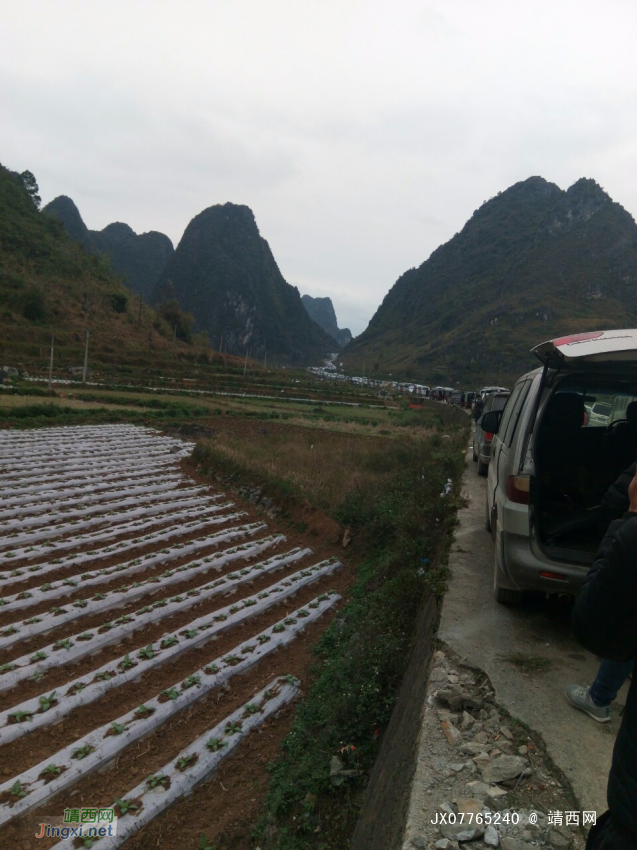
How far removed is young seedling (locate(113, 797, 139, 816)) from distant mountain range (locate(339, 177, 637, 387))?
178 feet

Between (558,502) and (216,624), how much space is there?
379 cm

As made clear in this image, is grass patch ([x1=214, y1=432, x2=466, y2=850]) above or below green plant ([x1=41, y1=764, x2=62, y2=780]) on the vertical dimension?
above

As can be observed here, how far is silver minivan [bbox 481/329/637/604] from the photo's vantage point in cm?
344

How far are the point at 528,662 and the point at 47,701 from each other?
3665mm

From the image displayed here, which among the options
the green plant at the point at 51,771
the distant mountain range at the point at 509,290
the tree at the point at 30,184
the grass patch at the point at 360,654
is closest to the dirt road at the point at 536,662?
the grass patch at the point at 360,654

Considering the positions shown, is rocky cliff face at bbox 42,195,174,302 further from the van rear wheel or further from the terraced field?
the van rear wheel

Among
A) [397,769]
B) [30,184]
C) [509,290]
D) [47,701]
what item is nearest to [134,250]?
[30,184]

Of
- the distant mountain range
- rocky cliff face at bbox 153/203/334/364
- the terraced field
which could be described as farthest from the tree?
the terraced field

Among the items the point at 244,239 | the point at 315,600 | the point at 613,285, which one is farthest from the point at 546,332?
the point at 244,239

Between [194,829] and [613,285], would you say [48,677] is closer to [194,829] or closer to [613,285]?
[194,829]

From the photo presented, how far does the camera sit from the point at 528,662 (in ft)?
11.2

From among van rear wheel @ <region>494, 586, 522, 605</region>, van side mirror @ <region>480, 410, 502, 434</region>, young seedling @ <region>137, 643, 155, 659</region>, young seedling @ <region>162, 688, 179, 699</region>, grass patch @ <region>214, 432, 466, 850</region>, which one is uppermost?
van side mirror @ <region>480, 410, 502, 434</region>

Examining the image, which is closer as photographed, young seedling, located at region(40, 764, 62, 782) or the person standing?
the person standing

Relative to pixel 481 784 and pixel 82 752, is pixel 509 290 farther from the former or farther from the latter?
pixel 481 784
